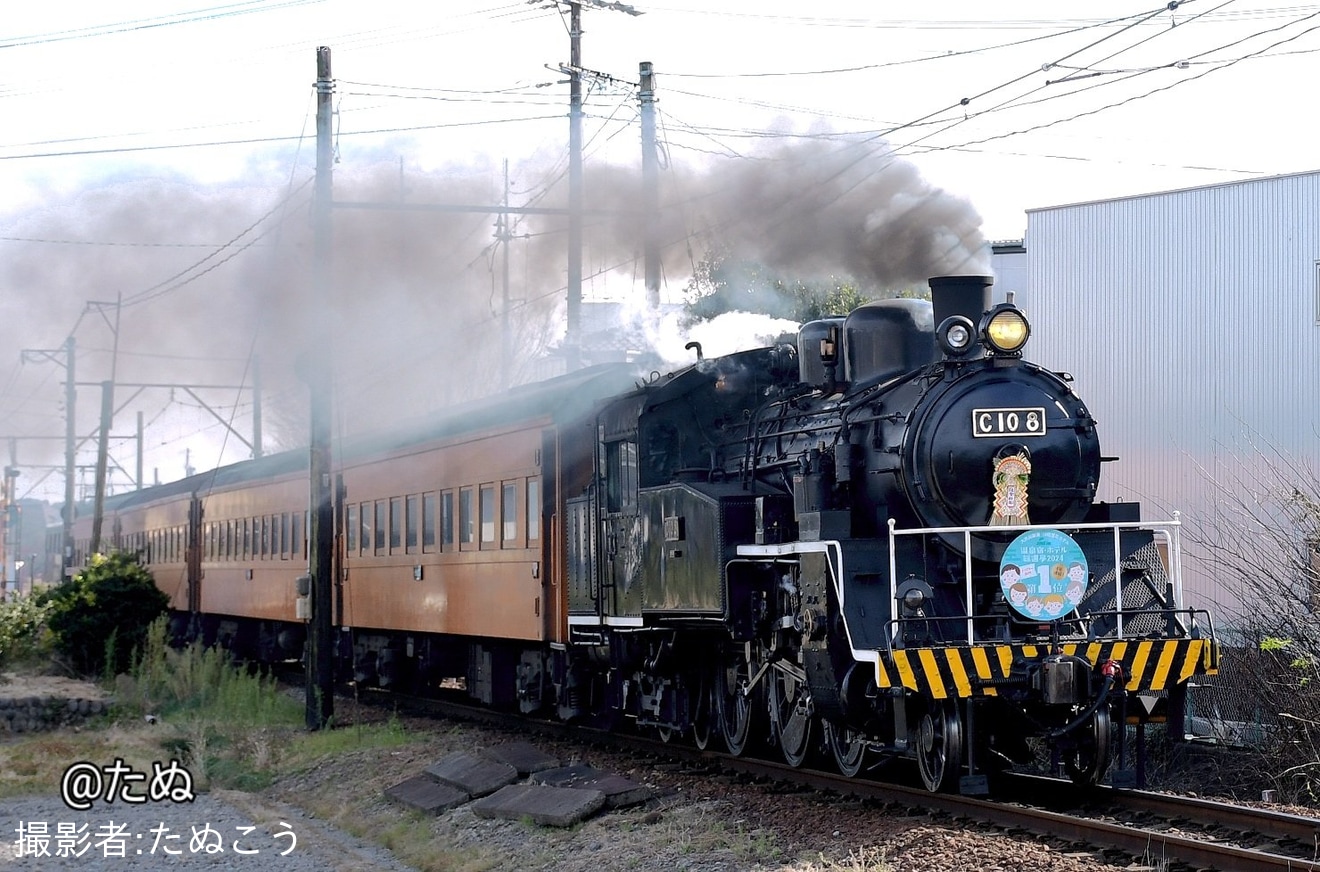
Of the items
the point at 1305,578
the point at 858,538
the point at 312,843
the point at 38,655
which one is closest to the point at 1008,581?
the point at 858,538

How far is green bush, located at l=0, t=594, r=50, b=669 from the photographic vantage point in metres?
23.9

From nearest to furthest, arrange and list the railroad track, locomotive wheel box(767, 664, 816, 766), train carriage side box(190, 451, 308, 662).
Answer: the railroad track
locomotive wheel box(767, 664, 816, 766)
train carriage side box(190, 451, 308, 662)

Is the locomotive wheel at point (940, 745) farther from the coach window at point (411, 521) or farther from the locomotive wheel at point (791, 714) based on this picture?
the coach window at point (411, 521)

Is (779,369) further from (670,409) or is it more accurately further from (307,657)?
(307,657)

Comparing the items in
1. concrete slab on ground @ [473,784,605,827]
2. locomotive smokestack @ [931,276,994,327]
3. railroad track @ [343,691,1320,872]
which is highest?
locomotive smokestack @ [931,276,994,327]

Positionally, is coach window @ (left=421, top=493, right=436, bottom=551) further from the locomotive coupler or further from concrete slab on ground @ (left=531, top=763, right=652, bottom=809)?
the locomotive coupler

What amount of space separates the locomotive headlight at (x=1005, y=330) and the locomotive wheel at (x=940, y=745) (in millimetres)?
2428

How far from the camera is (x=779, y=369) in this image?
1239 cm

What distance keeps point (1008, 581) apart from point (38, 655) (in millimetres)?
19360

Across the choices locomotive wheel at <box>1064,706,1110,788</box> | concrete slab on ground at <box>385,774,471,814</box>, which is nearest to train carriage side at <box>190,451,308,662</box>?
concrete slab on ground at <box>385,774,471,814</box>

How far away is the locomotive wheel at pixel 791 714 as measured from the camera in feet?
34.9

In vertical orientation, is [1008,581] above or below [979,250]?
below

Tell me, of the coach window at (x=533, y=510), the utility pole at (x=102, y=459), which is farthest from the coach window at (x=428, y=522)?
the utility pole at (x=102, y=459)

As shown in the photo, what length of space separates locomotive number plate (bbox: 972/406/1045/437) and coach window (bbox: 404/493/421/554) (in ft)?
32.5
